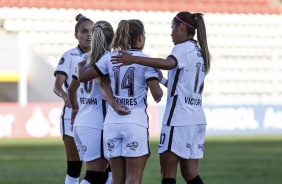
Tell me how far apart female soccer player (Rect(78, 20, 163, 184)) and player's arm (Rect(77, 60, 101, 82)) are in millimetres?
173

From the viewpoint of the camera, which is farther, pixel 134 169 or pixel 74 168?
pixel 74 168

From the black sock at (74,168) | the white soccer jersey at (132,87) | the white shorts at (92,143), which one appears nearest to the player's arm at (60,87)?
the black sock at (74,168)

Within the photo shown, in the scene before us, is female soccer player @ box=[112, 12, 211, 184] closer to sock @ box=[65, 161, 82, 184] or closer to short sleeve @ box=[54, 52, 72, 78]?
sock @ box=[65, 161, 82, 184]

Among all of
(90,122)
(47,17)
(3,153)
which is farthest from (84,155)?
(47,17)

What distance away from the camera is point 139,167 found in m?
7.50

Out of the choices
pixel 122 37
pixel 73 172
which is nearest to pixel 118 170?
pixel 122 37

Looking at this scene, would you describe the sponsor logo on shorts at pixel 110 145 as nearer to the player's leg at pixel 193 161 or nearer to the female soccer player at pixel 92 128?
the female soccer player at pixel 92 128

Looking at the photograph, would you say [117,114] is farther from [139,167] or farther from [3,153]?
[3,153]

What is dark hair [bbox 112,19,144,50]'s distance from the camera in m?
7.43

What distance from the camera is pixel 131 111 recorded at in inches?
296

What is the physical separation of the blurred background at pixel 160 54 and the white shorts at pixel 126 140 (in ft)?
69.2

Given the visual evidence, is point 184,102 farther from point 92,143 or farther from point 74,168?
point 74,168

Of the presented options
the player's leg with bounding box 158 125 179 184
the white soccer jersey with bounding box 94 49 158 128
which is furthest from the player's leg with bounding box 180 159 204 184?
the white soccer jersey with bounding box 94 49 158 128

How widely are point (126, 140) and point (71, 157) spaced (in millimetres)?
2113
